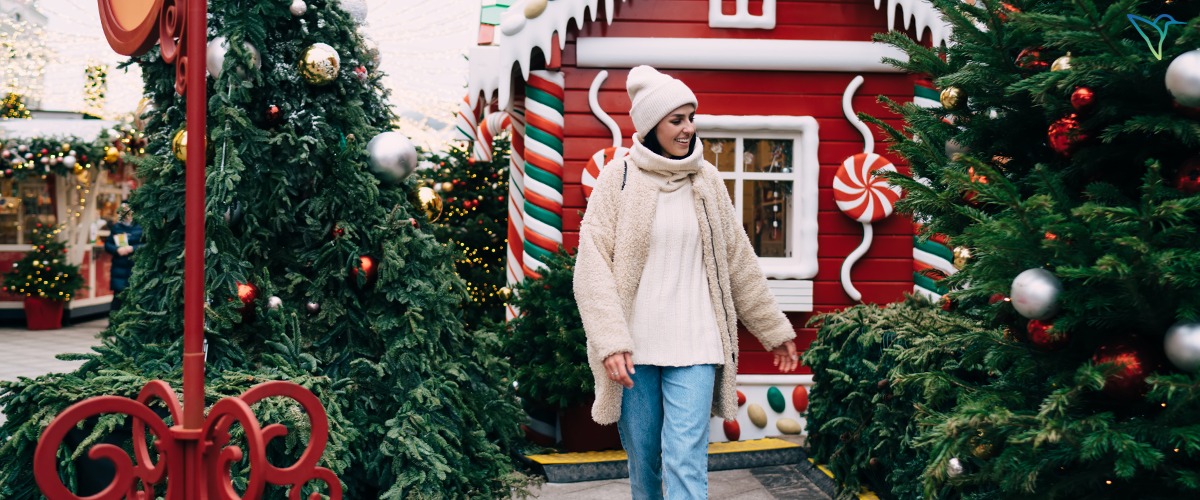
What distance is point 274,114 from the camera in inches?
131

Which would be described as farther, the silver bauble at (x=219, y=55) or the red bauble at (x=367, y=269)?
A: the red bauble at (x=367, y=269)

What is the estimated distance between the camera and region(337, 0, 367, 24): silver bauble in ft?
11.6

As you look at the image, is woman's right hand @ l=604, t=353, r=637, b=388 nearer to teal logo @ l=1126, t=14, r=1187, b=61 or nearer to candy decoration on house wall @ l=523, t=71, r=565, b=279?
teal logo @ l=1126, t=14, r=1187, b=61

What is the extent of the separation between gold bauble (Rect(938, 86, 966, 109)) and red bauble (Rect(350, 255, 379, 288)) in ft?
7.54

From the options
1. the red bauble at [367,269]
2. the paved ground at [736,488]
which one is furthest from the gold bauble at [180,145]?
the paved ground at [736,488]

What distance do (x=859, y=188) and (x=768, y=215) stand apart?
0.63 m

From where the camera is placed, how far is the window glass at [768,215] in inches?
225

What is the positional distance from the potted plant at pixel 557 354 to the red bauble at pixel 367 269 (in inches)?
49.6

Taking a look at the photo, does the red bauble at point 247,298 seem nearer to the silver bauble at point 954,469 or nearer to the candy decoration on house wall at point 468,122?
the silver bauble at point 954,469

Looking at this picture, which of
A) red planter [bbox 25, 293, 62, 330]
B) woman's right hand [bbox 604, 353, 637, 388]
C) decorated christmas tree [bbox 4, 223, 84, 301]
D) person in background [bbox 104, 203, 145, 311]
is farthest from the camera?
red planter [bbox 25, 293, 62, 330]

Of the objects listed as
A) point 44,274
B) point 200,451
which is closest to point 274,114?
point 200,451

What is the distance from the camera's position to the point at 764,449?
5.01 m

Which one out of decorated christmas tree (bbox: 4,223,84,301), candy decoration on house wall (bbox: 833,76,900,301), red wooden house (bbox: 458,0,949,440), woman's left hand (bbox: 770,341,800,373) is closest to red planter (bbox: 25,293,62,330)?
decorated christmas tree (bbox: 4,223,84,301)

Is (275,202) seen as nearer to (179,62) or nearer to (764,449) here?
(179,62)
